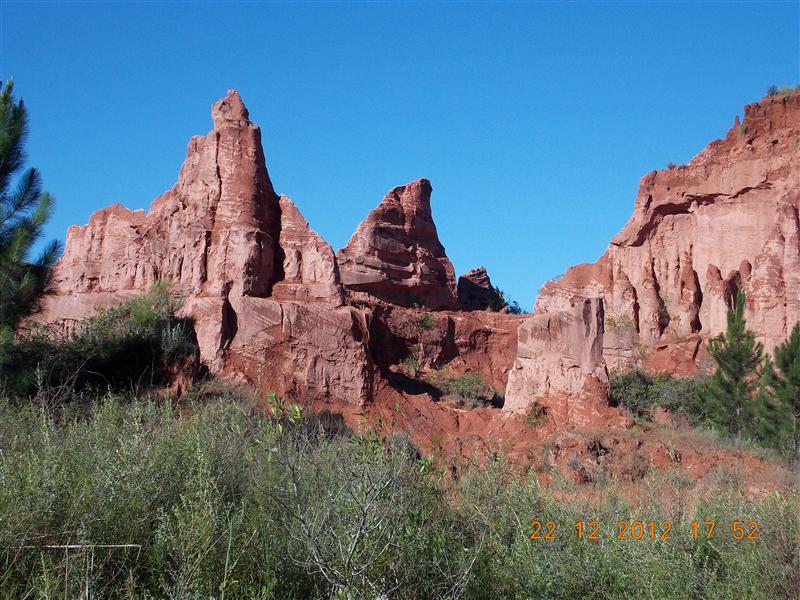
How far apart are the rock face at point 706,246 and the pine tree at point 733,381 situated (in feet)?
37.3

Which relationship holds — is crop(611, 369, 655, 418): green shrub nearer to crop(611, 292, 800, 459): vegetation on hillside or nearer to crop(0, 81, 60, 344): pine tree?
crop(611, 292, 800, 459): vegetation on hillside

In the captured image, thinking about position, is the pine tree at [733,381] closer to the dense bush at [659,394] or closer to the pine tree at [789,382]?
the dense bush at [659,394]

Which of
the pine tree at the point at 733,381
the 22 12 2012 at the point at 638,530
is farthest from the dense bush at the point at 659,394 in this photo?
the 22 12 2012 at the point at 638,530

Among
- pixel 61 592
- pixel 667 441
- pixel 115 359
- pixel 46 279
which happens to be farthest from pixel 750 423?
pixel 61 592

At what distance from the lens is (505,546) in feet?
24.5

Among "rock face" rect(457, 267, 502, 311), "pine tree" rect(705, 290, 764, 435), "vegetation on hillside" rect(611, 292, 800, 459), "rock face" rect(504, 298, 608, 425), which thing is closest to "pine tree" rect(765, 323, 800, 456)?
"vegetation on hillside" rect(611, 292, 800, 459)

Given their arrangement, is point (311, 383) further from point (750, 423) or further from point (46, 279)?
point (750, 423)

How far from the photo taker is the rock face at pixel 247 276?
84.7ft

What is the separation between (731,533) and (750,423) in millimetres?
18657

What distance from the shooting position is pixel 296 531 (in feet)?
21.0

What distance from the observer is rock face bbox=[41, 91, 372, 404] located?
25.8m

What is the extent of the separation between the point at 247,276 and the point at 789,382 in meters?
16.5

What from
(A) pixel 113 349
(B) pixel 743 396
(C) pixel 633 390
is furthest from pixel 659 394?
(A) pixel 113 349

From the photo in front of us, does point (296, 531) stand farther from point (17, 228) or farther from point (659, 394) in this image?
point (659, 394)
